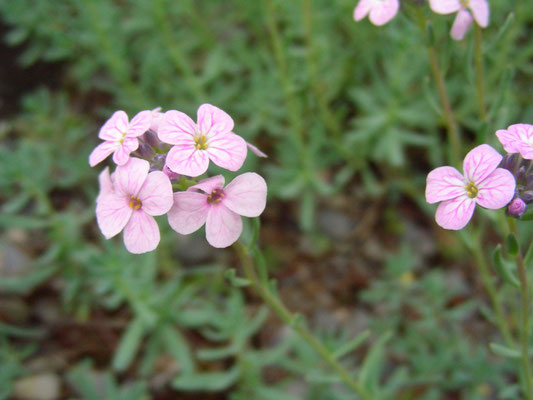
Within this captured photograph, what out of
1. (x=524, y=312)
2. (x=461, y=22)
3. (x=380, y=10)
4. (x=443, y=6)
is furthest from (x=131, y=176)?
Answer: (x=524, y=312)

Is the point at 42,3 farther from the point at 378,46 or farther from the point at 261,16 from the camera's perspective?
the point at 378,46

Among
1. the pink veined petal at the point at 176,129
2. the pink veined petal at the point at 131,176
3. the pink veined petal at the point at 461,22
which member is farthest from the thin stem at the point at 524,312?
the pink veined petal at the point at 131,176

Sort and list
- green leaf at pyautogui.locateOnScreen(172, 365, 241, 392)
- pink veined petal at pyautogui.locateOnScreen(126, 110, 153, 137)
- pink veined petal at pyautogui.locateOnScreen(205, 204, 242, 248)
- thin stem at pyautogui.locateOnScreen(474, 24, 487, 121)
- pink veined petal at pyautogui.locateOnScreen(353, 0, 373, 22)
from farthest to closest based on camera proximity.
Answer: green leaf at pyautogui.locateOnScreen(172, 365, 241, 392)
thin stem at pyautogui.locateOnScreen(474, 24, 487, 121)
pink veined petal at pyautogui.locateOnScreen(353, 0, 373, 22)
pink veined petal at pyautogui.locateOnScreen(126, 110, 153, 137)
pink veined petal at pyautogui.locateOnScreen(205, 204, 242, 248)

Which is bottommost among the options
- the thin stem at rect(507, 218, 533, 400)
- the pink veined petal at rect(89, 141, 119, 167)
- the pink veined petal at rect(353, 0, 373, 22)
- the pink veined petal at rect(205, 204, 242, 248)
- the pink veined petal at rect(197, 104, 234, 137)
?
the thin stem at rect(507, 218, 533, 400)

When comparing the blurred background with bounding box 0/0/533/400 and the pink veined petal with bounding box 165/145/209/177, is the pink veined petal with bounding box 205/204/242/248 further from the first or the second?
the blurred background with bounding box 0/0/533/400

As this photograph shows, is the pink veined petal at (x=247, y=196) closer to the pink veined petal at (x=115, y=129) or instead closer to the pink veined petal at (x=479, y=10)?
the pink veined petal at (x=115, y=129)

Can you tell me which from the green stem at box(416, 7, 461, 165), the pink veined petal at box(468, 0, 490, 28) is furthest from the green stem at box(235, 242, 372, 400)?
the pink veined petal at box(468, 0, 490, 28)

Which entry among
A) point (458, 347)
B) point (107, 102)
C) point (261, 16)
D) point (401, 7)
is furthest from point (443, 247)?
point (107, 102)
